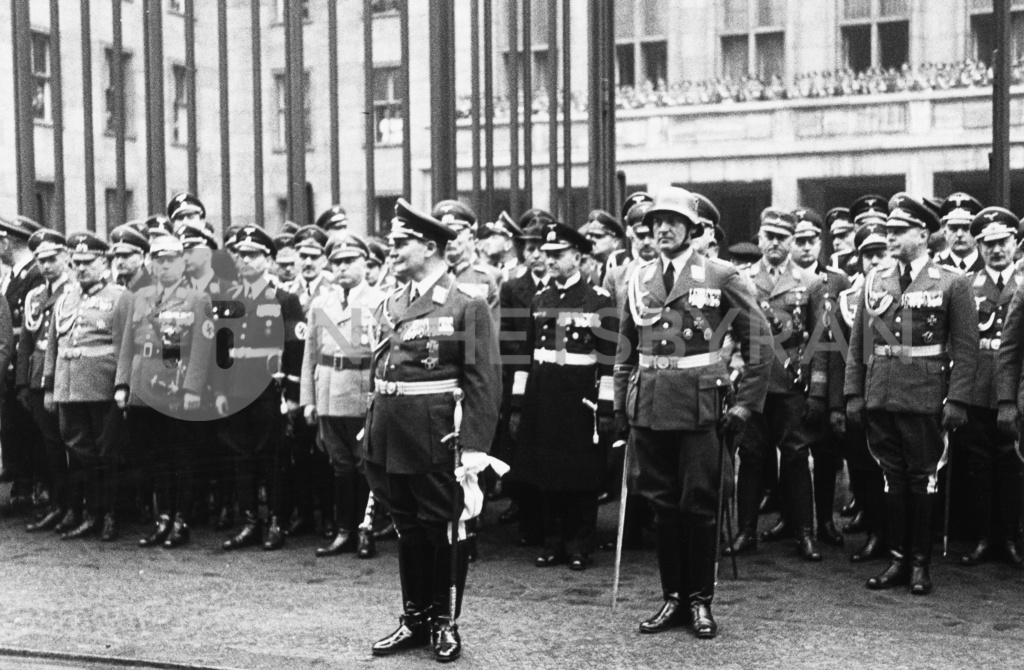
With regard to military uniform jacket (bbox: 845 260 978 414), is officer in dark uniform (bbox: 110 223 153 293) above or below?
above

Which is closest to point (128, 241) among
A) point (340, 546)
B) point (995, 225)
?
point (340, 546)

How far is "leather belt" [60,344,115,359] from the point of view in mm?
9180

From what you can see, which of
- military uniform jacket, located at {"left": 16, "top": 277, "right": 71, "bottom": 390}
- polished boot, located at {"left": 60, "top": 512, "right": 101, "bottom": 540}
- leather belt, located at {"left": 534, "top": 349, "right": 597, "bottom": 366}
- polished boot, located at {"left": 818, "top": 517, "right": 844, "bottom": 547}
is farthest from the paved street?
military uniform jacket, located at {"left": 16, "top": 277, "right": 71, "bottom": 390}

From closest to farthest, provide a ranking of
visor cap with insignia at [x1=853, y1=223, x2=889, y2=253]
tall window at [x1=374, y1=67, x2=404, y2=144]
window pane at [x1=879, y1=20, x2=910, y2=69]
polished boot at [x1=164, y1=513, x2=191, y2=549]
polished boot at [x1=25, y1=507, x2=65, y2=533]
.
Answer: visor cap with insignia at [x1=853, y1=223, x2=889, y2=253], polished boot at [x1=164, y1=513, x2=191, y2=549], polished boot at [x1=25, y1=507, x2=65, y2=533], tall window at [x1=374, y1=67, x2=404, y2=144], window pane at [x1=879, y1=20, x2=910, y2=69]

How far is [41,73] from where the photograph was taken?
68.3ft

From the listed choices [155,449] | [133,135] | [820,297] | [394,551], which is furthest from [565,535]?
[133,135]

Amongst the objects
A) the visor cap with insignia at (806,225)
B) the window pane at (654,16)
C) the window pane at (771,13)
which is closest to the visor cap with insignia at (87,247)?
the visor cap with insignia at (806,225)

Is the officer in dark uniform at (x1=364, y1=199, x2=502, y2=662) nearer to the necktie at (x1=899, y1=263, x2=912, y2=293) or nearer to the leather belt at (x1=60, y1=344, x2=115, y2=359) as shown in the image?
the necktie at (x1=899, y1=263, x2=912, y2=293)

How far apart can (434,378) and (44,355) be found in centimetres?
418

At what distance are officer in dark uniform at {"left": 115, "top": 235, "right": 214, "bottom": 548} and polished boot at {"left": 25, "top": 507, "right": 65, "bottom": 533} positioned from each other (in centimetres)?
90

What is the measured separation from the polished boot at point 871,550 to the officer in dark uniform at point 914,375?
51 centimetres

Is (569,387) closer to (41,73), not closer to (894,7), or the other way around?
(41,73)

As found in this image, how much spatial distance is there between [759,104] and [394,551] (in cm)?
1782

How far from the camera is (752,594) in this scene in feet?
24.2
